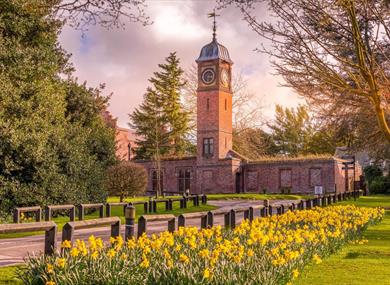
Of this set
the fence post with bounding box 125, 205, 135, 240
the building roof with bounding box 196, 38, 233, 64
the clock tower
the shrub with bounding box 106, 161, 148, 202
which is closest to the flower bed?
the fence post with bounding box 125, 205, 135, 240

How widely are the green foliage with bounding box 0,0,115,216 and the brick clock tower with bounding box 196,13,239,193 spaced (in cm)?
2679

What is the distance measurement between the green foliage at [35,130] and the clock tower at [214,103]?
27.1m

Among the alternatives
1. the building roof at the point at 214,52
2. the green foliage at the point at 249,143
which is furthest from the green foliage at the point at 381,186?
the building roof at the point at 214,52

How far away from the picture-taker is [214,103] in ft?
164

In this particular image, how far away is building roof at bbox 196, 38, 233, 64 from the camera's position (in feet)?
165

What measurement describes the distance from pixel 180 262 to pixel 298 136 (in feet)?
197

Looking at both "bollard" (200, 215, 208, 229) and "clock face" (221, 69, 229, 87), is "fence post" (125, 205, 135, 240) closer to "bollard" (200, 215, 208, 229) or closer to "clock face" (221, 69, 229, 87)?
"bollard" (200, 215, 208, 229)

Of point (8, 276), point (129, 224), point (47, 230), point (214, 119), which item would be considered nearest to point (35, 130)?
point (129, 224)

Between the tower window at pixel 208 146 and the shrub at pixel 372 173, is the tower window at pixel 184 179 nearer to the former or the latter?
the tower window at pixel 208 146

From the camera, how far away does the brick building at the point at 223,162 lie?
4822 cm

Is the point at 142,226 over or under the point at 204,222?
over

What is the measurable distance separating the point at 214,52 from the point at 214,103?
525 centimetres

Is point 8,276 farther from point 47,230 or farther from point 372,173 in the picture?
point 372,173

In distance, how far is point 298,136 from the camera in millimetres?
64625
